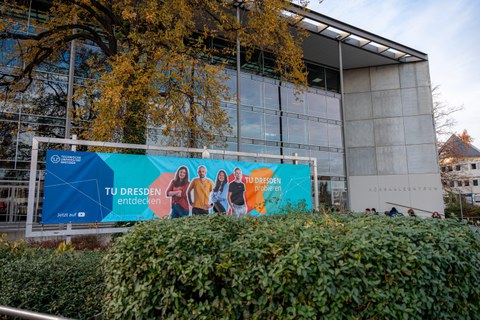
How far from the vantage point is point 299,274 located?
2.88 metres

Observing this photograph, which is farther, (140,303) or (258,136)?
(258,136)

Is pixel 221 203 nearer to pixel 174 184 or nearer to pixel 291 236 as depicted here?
pixel 174 184

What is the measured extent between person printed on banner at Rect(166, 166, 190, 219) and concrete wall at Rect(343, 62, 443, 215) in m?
21.3

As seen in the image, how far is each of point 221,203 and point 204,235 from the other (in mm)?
5079

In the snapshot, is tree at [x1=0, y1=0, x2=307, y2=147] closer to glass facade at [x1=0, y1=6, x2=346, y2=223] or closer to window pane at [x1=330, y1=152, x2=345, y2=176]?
glass facade at [x1=0, y1=6, x2=346, y2=223]

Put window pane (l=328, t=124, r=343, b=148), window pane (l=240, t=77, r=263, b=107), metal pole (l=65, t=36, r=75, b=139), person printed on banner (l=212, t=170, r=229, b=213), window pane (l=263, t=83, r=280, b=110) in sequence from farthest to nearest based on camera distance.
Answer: window pane (l=328, t=124, r=343, b=148) → window pane (l=263, t=83, r=280, b=110) → window pane (l=240, t=77, r=263, b=107) → metal pole (l=65, t=36, r=75, b=139) → person printed on banner (l=212, t=170, r=229, b=213)

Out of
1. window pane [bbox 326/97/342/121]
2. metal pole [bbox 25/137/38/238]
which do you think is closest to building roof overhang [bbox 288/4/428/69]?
window pane [bbox 326/97/342/121]

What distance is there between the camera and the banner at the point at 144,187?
6.58m

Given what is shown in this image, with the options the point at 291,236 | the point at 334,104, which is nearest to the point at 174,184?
the point at 291,236

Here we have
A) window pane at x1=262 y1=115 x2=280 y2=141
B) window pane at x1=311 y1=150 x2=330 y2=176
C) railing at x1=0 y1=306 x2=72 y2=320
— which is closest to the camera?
railing at x1=0 y1=306 x2=72 y2=320

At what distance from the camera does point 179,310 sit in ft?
10.6

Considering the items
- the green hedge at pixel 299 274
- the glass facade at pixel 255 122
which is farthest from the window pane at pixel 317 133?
the green hedge at pixel 299 274

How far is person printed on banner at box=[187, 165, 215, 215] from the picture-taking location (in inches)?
316

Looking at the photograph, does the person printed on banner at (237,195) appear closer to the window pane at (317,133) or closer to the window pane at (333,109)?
the window pane at (317,133)
